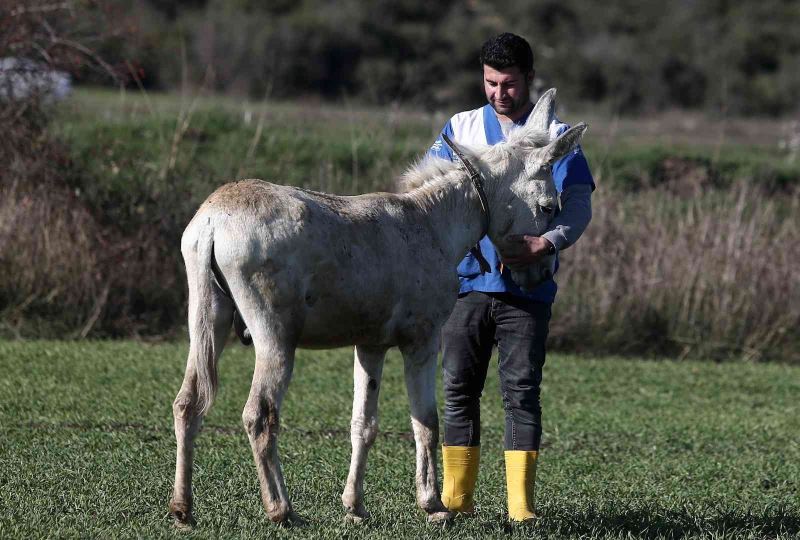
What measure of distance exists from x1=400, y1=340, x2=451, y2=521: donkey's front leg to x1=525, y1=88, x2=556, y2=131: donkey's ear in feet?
3.96

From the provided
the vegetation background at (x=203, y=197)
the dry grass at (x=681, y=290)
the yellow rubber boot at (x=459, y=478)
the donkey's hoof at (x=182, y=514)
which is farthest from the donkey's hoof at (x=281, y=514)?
the dry grass at (x=681, y=290)

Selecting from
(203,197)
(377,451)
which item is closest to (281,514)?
(377,451)

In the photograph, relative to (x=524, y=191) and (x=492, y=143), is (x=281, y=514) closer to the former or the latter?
(x=524, y=191)

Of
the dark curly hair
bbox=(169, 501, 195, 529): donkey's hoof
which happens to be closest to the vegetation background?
the dark curly hair

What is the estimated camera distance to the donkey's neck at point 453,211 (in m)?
6.50

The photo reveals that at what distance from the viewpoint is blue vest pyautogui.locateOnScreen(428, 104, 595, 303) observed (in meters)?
6.82

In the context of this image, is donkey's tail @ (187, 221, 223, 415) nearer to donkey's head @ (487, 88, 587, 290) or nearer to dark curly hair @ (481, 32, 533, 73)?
donkey's head @ (487, 88, 587, 290)

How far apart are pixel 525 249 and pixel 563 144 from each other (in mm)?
555

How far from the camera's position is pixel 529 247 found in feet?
21.4

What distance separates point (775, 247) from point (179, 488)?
31.8 ft

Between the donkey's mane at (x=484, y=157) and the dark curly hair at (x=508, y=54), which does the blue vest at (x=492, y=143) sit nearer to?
the donkey's mane at (x=484, y=157)

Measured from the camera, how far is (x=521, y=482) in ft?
22.3

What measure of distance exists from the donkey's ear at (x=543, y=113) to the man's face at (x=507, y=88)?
167 millimetres

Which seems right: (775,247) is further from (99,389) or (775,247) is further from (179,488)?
(179,488)
